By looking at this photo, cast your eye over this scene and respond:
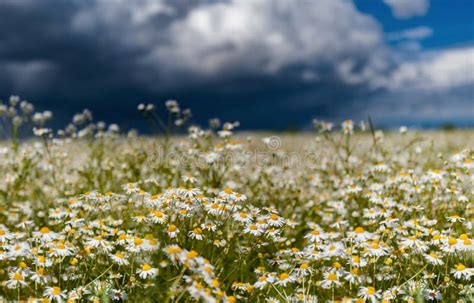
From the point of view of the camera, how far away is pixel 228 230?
5152 mm

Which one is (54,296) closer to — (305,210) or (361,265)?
(361,265)

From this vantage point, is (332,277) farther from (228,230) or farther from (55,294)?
(55,294)

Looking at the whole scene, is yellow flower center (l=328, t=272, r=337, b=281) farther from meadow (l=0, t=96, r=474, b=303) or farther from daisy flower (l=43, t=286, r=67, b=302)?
daisy flower (l=43, t=286, r=67, b=302)

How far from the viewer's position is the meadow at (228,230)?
156 inches

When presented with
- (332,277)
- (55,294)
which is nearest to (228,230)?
(332,277)

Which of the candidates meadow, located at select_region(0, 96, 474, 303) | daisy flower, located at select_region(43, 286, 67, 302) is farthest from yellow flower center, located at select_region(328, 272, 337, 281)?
daisy flower, located at select_region(43, 286, 67, 302)

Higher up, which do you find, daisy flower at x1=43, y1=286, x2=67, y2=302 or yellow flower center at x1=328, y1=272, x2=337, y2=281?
daisy flower at x1=43, y1=286, x2=67, y2=302

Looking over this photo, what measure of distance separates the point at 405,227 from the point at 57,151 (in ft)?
23.2

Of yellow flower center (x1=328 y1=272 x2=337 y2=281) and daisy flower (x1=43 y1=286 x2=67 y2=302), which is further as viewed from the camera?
yellow flower center (x1=328 y1=272 x2=337 y2=281)

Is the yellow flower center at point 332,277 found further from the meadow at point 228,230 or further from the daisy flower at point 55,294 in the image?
the daisy flower at point 55,294

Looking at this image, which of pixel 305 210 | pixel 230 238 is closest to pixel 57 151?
pixel 305 210

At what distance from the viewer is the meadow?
3.96 meters

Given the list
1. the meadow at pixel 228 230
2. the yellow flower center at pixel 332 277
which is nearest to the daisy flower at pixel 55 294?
the meadow at pixel 228 230

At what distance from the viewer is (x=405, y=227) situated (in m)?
5.11
